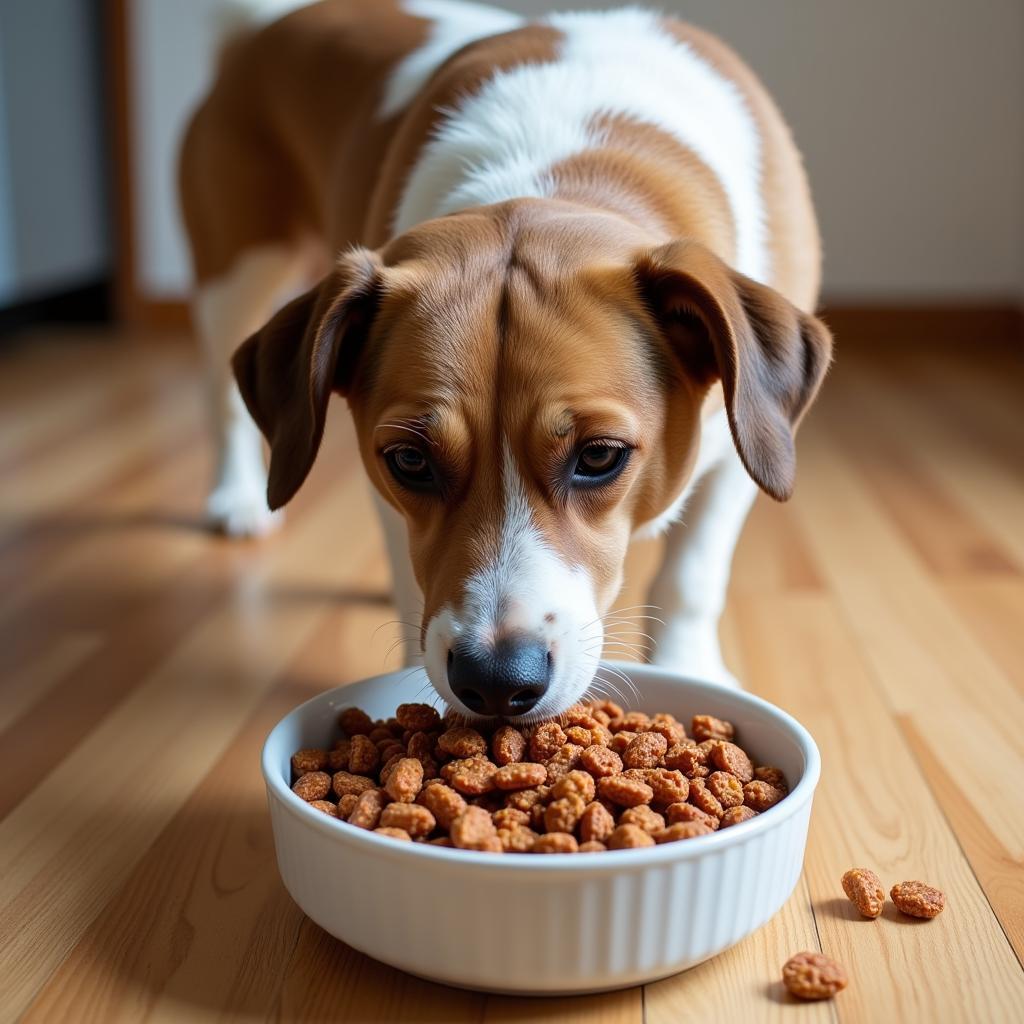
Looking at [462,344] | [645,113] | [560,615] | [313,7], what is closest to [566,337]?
[462,344]

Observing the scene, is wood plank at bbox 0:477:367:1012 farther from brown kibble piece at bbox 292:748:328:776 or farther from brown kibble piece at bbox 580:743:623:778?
brown kibble piece at bbox 580:743:623:778

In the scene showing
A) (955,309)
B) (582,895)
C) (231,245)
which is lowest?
(955,309)

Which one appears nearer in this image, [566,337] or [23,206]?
[566,337]

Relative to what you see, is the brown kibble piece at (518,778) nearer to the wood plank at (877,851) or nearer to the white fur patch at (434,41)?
the wood plank at (877,851)

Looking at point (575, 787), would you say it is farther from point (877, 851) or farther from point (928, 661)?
point (928, 661)

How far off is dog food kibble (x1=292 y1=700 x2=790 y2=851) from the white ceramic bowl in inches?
2.0

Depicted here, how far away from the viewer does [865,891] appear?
1.53 m

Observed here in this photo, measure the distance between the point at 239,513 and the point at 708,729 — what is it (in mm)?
1836

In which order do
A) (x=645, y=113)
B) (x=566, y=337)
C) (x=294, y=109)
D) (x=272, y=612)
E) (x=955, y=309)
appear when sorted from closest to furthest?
(x=566, y=337) < (x=645, y=113) < (x=272, y=612) < (x=294, y=109) < (x=955, y=309)

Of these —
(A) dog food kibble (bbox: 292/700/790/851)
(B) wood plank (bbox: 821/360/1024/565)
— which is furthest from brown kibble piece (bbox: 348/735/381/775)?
(B) wood plank (bbox: 821/360/1024/565)

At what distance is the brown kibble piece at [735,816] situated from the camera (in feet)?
4.71

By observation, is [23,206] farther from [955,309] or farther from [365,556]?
[955,309]

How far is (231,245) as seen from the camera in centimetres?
311

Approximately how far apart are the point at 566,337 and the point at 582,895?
68 cm
